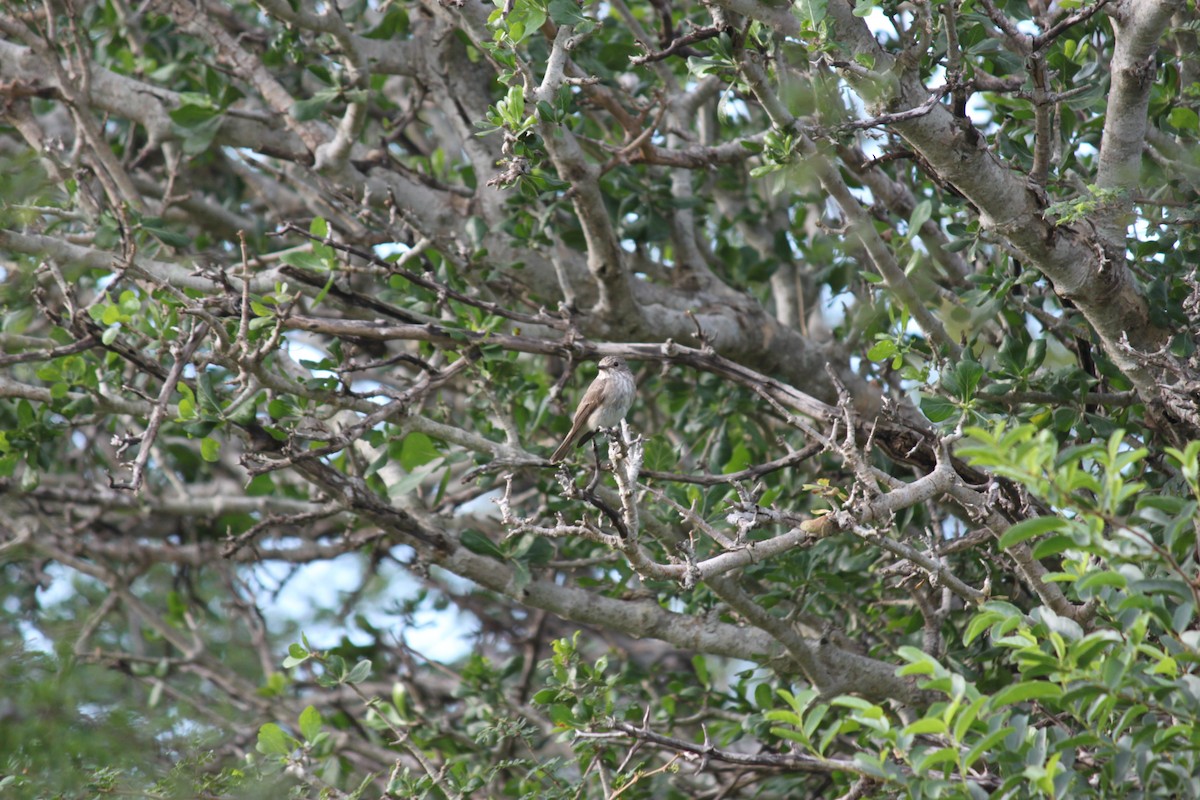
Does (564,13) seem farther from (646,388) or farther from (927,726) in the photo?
(646,388)

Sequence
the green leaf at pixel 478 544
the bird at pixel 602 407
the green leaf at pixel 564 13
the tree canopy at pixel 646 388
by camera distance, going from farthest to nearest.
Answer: the bird at pixel 602 407 → the green leaf at pixel 478 544 → the green leaf at pixel 564 13 → the tree canopy at pixel 646 388

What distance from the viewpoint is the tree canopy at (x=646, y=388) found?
3.12 metres

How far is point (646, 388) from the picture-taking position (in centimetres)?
646

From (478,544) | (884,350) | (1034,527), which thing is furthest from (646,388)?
(1034,527)

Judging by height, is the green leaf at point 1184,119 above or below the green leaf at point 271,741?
above

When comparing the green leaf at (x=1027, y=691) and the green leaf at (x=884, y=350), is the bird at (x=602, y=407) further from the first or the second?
the green leaf at (x=1027, y=691)

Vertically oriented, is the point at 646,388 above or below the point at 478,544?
above

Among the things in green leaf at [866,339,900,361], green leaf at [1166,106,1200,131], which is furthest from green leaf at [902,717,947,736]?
green leaf at [1166,106,1200,131]

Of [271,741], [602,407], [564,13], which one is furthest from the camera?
[602,407]

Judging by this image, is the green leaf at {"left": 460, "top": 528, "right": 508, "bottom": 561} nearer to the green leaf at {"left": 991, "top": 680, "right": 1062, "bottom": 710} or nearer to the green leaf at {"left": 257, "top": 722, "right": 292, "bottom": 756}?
the green leaf at {"left": 257, "top": 722, "right": 292, "bottom": 756}

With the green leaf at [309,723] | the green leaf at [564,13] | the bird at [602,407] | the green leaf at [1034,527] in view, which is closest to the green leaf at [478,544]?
the bird at [602,407]

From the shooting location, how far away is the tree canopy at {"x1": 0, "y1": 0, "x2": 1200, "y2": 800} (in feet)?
10.3

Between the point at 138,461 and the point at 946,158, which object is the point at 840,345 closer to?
the point at 946,158

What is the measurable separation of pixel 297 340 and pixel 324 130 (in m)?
1.49
